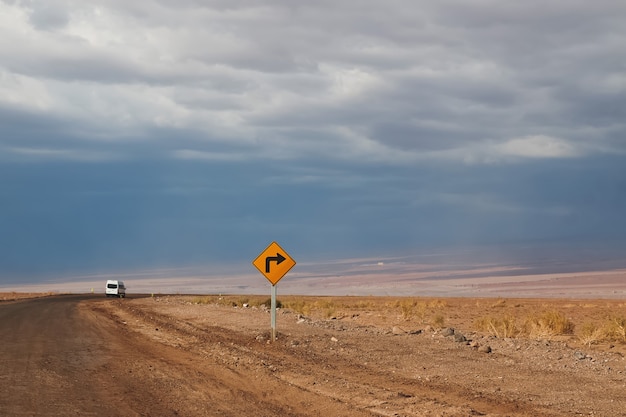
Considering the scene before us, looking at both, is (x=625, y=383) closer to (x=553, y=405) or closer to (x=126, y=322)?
(x=553, y=405)

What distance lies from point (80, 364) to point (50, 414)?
6.44 metres

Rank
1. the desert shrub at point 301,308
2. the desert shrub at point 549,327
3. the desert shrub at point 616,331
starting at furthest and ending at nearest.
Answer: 1. the desert shrub at point 301,308
2. the desert shrub at point 549,327
3. the desert shrub at point 616,331

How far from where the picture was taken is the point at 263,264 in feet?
73.0

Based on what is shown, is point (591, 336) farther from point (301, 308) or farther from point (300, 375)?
point (301, 308)

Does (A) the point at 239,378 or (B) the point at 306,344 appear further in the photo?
(B) the point at 306,344

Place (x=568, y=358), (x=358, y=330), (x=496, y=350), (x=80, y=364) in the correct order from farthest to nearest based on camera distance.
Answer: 1. (x=358, y=330)
2. (x=496, y=350)
3. (x=568, y=358)
4. (x=80, y=364)

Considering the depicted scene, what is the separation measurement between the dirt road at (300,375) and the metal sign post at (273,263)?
6.93 ft

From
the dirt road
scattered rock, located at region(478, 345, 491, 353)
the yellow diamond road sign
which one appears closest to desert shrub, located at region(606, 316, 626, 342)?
the dirt road

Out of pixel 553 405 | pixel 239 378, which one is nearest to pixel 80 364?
pixel 239 378

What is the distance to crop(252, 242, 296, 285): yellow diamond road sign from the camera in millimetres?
22231

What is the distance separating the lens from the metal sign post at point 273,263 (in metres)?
22.2

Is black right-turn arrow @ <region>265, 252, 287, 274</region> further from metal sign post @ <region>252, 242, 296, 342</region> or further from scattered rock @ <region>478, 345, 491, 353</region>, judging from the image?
scattered rock @ <region>478, 345, 491, 353</region>

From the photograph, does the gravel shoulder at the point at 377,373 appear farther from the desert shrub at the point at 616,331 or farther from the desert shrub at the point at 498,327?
the desert shrub at the point at 498,327

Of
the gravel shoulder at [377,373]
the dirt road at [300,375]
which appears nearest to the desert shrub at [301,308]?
the gravel shoulder at [377,373]
